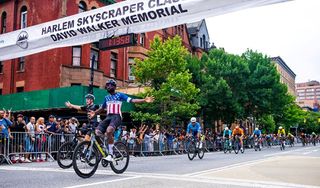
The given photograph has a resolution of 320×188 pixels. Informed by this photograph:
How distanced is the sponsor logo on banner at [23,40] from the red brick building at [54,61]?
14702 mm

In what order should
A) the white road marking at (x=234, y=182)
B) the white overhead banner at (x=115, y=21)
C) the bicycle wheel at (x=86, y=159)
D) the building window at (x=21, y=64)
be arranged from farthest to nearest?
the building window at (x=21, y=64) < the white overhead banner at (x=115, y=21) < the bicycle wheel at (x=86, y=159) < the white road marking at (x=234, y=182)

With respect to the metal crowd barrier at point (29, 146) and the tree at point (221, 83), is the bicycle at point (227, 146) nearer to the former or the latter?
the metal crowd barrier at point (29, 146)

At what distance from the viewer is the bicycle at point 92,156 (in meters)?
7.80

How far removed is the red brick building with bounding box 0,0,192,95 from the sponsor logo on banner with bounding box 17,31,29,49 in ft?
48.2

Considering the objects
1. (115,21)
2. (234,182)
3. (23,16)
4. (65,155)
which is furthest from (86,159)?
(23,16)

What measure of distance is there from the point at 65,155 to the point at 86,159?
173cm

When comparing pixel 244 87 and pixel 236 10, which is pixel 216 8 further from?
pixel 244 87

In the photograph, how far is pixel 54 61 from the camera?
96.3ft

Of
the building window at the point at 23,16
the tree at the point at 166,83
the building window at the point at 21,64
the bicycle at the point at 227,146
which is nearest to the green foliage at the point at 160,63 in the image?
the tree at the point at 166,83

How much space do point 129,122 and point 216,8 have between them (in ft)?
72.3

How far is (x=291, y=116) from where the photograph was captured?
2687 inches

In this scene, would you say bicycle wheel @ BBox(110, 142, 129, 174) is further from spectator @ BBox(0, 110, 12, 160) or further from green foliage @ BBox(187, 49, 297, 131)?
green foliage @ BBox(187, 49, 297, 131)

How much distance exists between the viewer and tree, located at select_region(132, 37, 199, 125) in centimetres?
2781

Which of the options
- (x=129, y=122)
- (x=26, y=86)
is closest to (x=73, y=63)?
(x=26, y=86)
